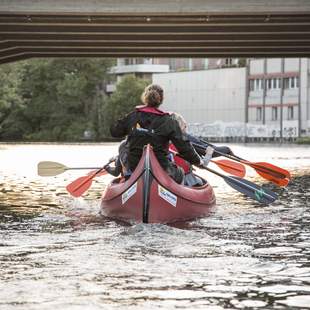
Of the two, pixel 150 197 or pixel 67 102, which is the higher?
pixel 150 197

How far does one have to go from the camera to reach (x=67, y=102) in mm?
111812

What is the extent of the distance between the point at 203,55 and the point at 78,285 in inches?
1386

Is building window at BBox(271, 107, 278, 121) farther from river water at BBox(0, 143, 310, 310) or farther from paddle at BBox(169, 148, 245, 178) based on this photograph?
river water at BBox(0, 143, 310, 310)

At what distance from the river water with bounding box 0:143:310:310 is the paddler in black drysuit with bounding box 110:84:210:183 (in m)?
1.26

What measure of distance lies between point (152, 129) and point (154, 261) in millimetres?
4056

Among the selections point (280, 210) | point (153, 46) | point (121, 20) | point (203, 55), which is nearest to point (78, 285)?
point (280, 210)

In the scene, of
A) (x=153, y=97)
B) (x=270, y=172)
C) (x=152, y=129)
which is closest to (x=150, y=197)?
(x=152, y=129)

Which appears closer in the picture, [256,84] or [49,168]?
[49,168]

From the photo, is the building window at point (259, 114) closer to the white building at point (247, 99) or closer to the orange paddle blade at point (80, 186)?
the white building at point (247, 99)

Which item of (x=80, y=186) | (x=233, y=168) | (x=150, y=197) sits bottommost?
(x=80, y=186)

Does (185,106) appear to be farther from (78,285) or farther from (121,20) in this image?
(78,285)

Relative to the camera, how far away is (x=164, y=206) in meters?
12.5

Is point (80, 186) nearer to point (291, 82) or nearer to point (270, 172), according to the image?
point (270, 172)

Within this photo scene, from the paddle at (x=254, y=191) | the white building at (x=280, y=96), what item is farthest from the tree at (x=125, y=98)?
the paddle at (x=254, y=191)
